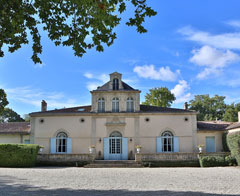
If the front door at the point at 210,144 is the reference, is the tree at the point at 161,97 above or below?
above

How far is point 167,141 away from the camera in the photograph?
64.4 ft

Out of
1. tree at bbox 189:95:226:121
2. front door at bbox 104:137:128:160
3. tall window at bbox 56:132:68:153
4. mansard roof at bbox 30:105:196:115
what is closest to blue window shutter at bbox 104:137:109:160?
front door at bbox 104:137:128:160

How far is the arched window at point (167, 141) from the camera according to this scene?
64.2 ft

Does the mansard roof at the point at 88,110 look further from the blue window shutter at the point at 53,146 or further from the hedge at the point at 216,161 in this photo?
the hedge at the point at 216,161

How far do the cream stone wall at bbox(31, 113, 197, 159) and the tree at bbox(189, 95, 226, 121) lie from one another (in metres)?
26.7

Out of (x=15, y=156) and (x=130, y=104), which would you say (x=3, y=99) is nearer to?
(x=15, y=156)

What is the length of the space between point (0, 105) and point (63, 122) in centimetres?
1349

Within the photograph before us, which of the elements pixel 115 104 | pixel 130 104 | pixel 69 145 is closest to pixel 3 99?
pixel 69 145

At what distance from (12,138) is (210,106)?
3697 cm

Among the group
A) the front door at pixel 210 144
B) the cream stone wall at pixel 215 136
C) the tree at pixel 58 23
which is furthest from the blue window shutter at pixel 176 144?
the tree at pixel 58 23

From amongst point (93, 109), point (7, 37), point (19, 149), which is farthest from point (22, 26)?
point (93, 109)

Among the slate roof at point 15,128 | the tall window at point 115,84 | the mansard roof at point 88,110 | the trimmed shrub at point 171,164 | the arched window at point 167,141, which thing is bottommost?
the trimmed shrub at point 171,164

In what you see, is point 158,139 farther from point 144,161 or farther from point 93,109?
point 93,109

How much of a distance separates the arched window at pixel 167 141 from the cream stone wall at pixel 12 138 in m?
10.9
